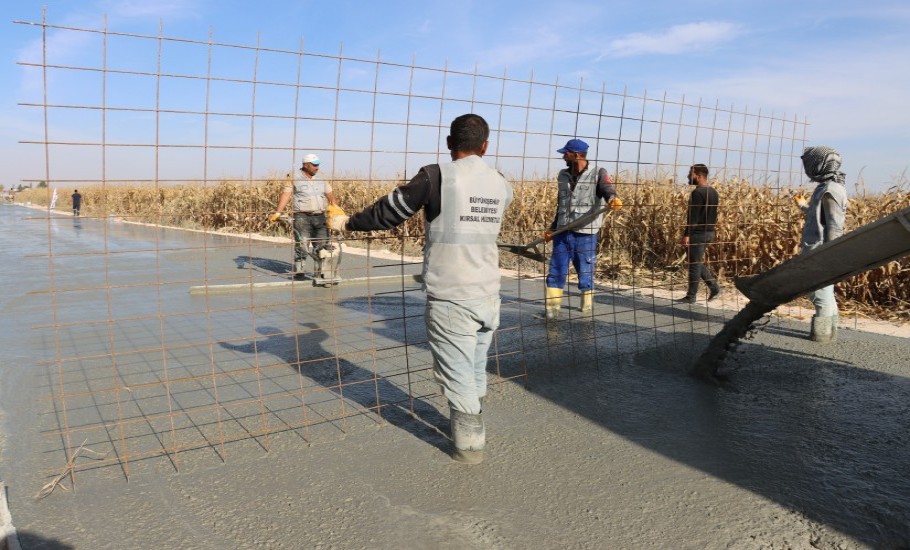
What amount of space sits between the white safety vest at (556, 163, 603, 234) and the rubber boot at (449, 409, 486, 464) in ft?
11.5

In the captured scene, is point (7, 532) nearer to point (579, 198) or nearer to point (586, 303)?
point (579, 198)

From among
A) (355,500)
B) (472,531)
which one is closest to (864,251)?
(472,531)

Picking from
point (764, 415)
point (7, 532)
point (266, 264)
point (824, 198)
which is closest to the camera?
point (7, 532)

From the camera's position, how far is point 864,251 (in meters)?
3.97

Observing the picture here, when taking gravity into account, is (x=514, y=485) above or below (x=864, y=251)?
below

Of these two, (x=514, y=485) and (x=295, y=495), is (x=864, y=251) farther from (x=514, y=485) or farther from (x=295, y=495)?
(x=295, y=495)

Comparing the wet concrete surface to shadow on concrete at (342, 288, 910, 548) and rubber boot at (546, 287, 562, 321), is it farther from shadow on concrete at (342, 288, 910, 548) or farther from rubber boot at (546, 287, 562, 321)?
rubber boot at (546, 287, 562, 321)

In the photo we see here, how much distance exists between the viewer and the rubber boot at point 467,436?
11.9ft

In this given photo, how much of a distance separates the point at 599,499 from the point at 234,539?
1745 millimetres

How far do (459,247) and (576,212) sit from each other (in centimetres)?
368

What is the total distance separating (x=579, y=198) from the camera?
689 centimetres

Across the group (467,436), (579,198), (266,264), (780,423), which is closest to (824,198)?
(579,198)

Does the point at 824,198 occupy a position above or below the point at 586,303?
above

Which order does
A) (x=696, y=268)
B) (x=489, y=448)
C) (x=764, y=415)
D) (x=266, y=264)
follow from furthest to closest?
(x=266, y=264)
(x=696, y=268)
(x=764, y=415)
(x=489, y=448)
